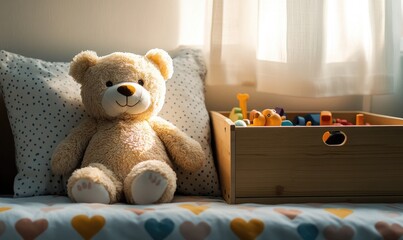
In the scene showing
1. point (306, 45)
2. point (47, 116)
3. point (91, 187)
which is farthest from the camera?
point (306, 45)

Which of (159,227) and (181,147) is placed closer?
(159,227)

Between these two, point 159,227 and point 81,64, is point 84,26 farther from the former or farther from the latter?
point 159,227

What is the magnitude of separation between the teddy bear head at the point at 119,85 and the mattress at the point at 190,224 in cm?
32

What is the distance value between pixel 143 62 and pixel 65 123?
11.1 inches

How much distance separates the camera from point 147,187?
1268 millimetres

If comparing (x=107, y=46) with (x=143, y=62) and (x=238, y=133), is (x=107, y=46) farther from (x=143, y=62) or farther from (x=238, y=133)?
(x=238, y=133)

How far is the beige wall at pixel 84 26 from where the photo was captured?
173 centimetres

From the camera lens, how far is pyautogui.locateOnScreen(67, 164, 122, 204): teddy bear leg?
1.26 meters

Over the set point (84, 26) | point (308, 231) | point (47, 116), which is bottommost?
point (308, 231)

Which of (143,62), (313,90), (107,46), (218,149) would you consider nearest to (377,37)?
(313,90)

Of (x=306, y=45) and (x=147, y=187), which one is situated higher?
(x=306, y=45)

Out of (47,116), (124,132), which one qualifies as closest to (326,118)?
(124,132)

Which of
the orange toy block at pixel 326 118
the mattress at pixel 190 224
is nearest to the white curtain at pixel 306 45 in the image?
the orange toy block at pixel 326 118

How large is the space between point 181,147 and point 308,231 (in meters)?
0.46
